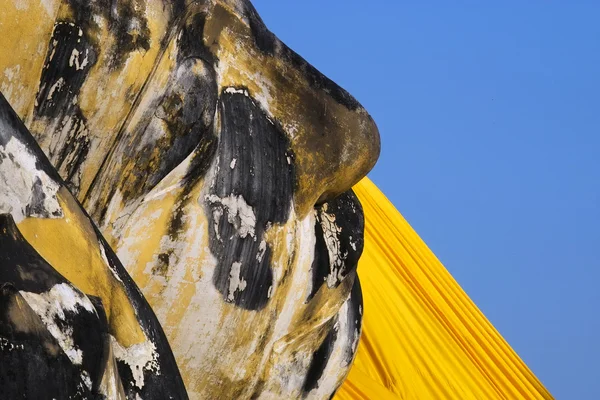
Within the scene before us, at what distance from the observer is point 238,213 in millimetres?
1627

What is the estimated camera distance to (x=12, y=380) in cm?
Result: 91

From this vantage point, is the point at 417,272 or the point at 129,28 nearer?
the point at 129,28

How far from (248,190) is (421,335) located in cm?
227

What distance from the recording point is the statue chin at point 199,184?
144 centimetres

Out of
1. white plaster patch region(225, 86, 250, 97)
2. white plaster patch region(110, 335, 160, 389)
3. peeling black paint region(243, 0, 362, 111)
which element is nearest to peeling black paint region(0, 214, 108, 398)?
white plaster patch region(110, 335, 160, 389)

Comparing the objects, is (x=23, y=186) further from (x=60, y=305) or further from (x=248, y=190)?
(x=248, y=190)

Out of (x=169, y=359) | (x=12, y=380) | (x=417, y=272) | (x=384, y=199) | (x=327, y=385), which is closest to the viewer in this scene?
(x=12, y=380)

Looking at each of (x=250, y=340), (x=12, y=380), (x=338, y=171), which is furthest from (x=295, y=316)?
(x=12, y=380)

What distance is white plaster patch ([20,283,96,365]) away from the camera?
98 centimetres

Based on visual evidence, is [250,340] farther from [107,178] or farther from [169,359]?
[169,359]

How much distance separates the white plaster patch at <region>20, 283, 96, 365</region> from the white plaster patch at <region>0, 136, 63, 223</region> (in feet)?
0.41

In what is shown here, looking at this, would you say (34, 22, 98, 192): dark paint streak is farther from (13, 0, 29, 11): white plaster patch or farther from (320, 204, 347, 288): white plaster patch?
(320, 204, 347, 288): white plaster patch

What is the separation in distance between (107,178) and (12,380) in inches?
26.8

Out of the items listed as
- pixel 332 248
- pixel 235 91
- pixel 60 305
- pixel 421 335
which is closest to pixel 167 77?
pixel 235 91
